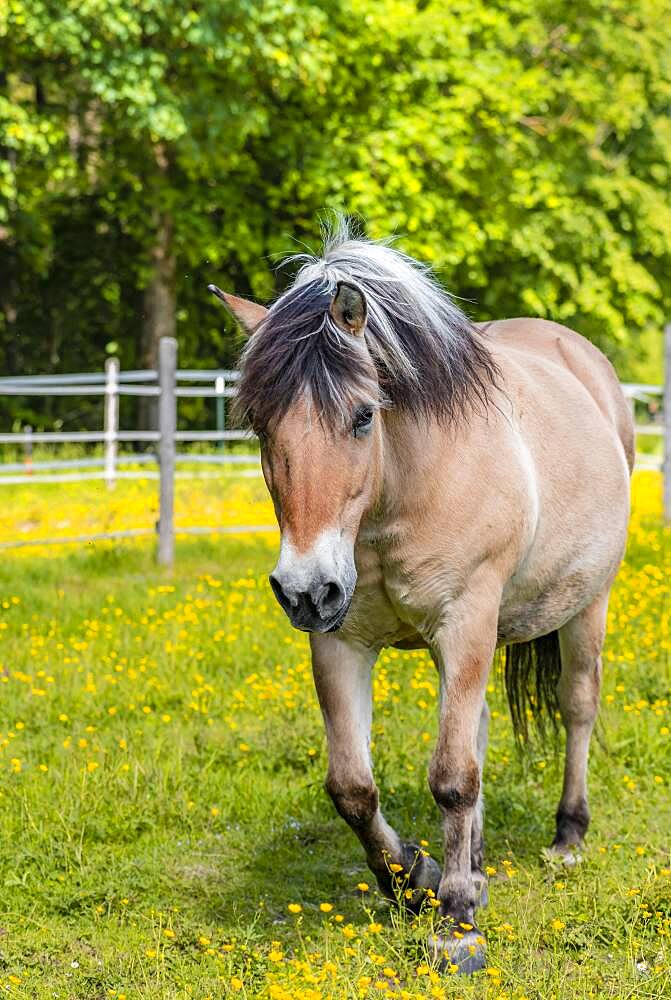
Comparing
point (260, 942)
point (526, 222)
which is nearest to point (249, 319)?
point (260, 942)

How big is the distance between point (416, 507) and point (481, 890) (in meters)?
1.46

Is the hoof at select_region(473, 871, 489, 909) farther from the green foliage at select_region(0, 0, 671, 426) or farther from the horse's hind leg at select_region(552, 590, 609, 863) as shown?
the green foliage at select_region(0, 0, 671, 426)

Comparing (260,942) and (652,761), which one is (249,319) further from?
(652,761)

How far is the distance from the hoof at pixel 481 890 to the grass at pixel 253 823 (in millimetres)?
57

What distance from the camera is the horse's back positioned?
5.36m

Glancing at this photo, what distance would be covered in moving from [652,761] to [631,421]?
1618 millimetres

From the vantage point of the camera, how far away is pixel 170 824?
17.1ft

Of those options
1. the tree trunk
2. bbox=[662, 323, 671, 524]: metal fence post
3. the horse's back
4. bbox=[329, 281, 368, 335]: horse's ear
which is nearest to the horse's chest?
bbox=[329, 281, 368, 335]: horse's ear

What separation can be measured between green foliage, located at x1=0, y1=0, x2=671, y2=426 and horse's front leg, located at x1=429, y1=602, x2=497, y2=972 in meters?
12.0

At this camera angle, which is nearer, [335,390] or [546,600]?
[335,390]

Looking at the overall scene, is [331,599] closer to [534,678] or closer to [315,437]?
[315,437]

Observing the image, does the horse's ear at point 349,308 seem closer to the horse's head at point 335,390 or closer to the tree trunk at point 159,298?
the horse's head at point 335,390

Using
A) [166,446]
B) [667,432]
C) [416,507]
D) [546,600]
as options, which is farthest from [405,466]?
[667,432]

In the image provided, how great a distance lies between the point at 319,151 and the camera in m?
18.6
